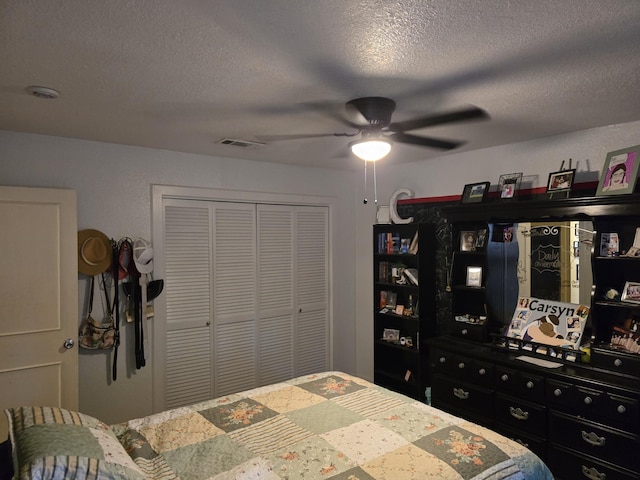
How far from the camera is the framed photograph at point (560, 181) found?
303 centimetres

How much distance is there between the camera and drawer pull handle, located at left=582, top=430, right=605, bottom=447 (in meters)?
2.59

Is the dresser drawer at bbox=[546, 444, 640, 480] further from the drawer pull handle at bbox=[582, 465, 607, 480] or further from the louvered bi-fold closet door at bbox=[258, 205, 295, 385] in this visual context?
the louvered bi-fold closet door at bbox=[258, 205, 295, 385]

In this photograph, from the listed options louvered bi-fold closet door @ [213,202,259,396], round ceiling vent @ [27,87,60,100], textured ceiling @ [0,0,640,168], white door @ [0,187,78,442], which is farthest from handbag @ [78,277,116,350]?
round ceiling vent @ [27,87,60,100]

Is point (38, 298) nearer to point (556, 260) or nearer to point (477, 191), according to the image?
point (477, 191)

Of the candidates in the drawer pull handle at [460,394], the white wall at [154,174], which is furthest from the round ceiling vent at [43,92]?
the drawer pull handle at [460,394]

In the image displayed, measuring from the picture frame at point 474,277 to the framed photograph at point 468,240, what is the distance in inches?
6.4

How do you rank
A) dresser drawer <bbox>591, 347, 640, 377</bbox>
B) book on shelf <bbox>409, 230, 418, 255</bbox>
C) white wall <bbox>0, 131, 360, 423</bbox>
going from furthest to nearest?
book on shelf <bbox>409, 230, 418, 255</bbox>
white wall <bbox>0, 131, 360, 423</bbox>
dresser drawer <bbox>591, 347, 640, 377</bbox>

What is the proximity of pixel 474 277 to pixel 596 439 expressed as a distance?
1.37m

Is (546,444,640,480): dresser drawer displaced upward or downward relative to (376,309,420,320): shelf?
downward

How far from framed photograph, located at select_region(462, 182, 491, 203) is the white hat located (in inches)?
102

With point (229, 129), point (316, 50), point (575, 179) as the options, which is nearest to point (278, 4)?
point (316, 50)

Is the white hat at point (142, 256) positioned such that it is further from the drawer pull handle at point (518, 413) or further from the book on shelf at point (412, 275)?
the drawer pull handle at point (518, 413)

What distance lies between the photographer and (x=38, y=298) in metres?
2.89

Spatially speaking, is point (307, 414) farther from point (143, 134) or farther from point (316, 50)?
point (143, 134)
